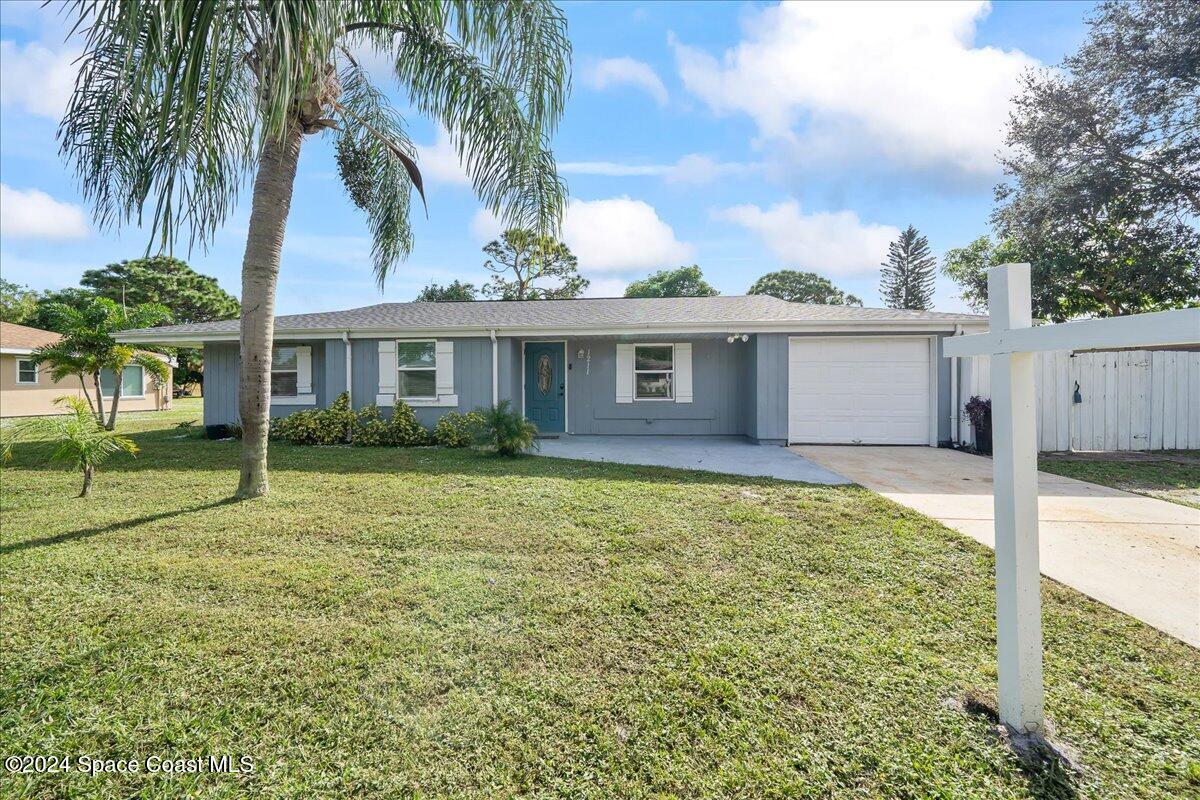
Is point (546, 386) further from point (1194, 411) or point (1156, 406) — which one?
point (1194, 411)

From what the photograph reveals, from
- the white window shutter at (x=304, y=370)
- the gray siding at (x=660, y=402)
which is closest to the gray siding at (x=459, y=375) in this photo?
the white window shutter at (x=304, y=370)

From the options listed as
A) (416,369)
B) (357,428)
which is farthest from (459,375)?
(357,428)

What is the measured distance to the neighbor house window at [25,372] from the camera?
1591 centimetres

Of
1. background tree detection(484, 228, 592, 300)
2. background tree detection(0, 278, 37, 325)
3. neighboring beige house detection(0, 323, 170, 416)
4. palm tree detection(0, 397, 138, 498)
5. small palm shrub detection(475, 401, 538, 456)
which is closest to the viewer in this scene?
palm tree detection(0, 397, 138, 498)

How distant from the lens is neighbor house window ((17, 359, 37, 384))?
52.2 feet

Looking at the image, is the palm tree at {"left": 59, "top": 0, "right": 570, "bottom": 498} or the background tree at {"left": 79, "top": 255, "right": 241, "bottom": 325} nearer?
the palm tree at {"left": 59, "top": 0, "right": 570, "bottom": 498}

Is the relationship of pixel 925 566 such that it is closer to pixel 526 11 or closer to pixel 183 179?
pixel 526 11

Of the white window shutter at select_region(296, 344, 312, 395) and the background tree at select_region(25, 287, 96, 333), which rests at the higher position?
the background tree at select_region(25, 287, 96, 333)

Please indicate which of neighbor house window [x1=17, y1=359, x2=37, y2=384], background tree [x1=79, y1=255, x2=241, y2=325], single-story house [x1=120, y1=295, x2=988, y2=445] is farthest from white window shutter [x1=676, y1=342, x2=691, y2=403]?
background tree [x1=79, y1=255, x2=241, y2=325]

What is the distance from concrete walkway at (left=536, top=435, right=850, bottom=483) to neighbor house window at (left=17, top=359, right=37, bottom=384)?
18.4m

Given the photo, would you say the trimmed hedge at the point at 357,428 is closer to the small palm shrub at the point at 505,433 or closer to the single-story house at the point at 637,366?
the single-story house at the point at 637,366

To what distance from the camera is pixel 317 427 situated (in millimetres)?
9766

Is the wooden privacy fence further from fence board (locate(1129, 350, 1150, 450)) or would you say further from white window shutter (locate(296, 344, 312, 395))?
white window shutter (locate(296, 344, 312, 395))

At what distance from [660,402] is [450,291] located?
23.5m
